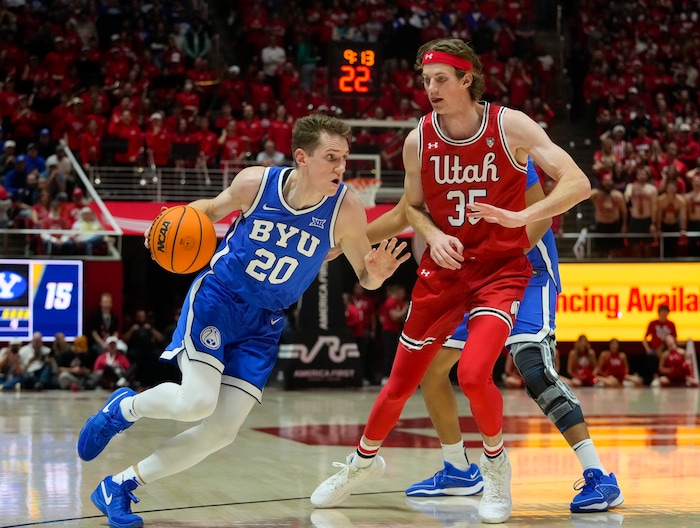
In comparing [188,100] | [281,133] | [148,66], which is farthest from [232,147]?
[148,66]

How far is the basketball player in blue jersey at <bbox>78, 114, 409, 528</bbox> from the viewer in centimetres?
491

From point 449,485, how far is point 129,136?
11.8m

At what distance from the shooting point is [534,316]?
567 cm

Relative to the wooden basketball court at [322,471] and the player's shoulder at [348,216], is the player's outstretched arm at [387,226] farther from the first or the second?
the wooden basketball court at [322,471]

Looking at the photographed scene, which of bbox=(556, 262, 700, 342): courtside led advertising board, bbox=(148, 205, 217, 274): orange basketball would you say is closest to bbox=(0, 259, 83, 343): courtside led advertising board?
bbox=(556, 262, 700, 342): courtside led advertising board

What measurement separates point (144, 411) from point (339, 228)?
129 centimetres

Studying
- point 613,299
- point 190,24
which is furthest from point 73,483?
point 190,24

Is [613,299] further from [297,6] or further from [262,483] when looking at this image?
[262,483]

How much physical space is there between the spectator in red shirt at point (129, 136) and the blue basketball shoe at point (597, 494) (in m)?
12.2

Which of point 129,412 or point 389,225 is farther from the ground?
point 389,225

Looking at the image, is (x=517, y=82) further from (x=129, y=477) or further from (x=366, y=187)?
(x=129, y=477)

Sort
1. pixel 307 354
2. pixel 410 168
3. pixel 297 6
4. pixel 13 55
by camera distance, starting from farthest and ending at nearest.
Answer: pixel 297 6 < pixel 13 55 < pixel 307 354 < pixel 410 168

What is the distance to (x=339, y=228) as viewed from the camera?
17.0ft

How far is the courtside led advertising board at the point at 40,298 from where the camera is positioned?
14.5 m
